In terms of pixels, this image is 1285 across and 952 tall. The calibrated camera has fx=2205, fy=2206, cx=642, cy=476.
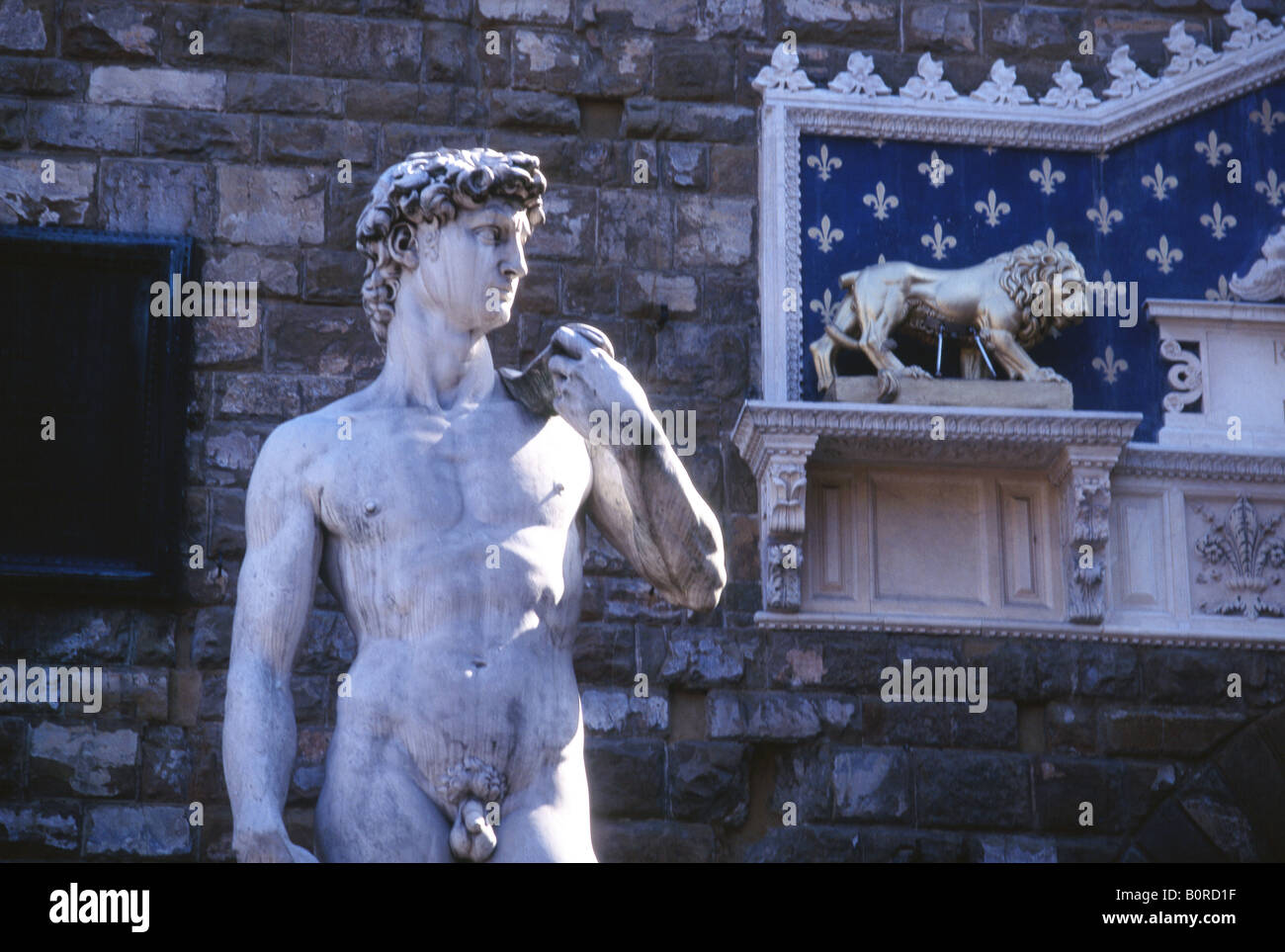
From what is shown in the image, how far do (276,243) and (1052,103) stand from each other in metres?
2.96

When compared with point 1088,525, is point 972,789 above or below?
below

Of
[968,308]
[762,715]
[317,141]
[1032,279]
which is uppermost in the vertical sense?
[317,141]

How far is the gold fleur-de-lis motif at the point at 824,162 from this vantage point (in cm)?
825

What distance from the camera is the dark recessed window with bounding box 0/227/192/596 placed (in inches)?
294

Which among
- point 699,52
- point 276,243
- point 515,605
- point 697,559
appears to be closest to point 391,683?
point 515,605

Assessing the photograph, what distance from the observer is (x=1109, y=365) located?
26.8 feet

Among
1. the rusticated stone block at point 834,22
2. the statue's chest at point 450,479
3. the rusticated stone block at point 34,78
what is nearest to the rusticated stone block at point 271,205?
the rusticated stone block at point 34,78

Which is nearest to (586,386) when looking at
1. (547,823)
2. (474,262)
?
(474,262)

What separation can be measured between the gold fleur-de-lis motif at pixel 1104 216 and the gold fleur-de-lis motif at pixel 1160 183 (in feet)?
0.55

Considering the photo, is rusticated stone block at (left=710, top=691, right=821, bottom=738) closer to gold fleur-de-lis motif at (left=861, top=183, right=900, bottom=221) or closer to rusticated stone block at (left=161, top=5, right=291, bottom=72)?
gold fleur-de-lis motif at (left=861, top=183, right=900, bottom=221)

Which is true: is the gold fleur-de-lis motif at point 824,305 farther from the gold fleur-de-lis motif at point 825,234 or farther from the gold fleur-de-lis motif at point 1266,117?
the gold fleur-de-lis motif at point 1266,117

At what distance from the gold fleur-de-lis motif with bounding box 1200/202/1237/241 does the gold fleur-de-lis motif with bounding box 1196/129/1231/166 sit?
20cm

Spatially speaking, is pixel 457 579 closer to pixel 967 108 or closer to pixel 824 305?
pixel 824 305

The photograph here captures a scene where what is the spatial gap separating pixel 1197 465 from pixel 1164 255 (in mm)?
862
